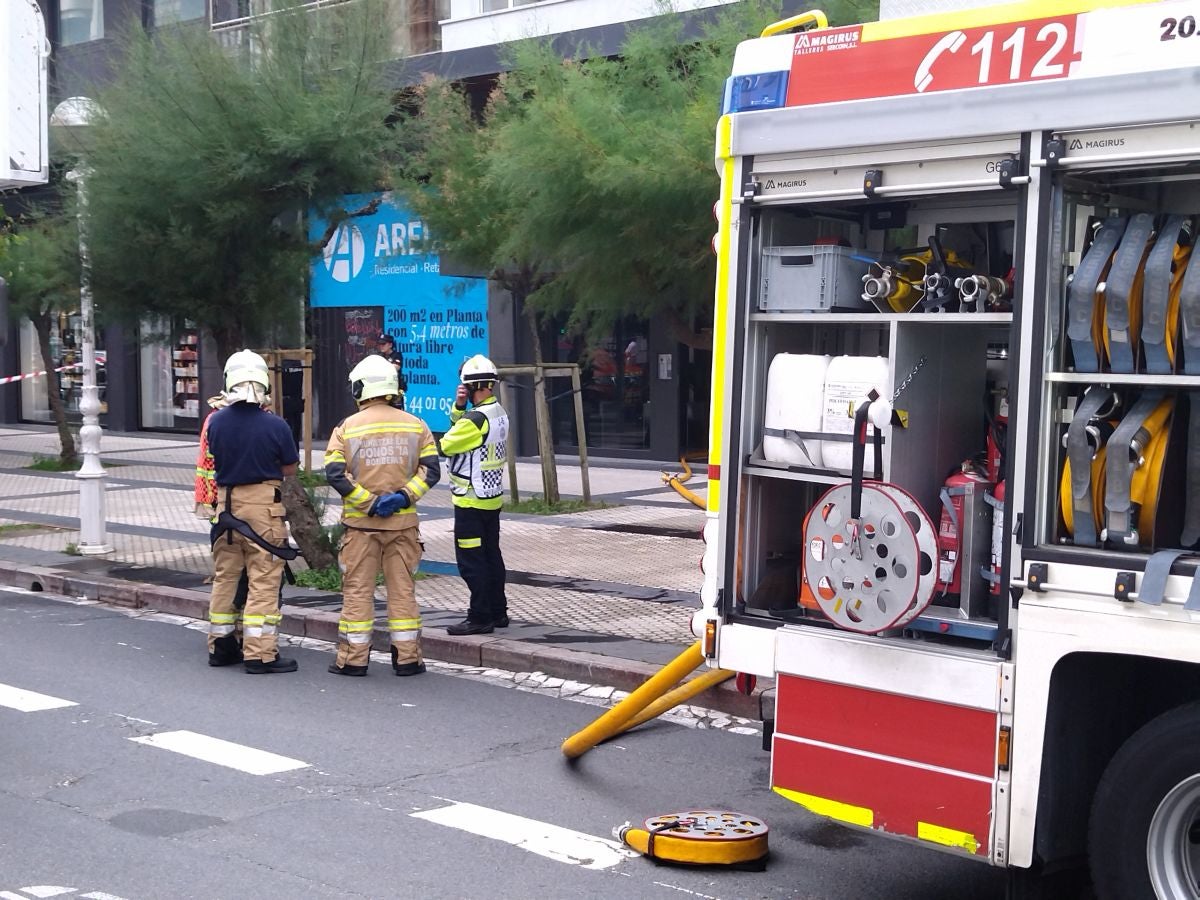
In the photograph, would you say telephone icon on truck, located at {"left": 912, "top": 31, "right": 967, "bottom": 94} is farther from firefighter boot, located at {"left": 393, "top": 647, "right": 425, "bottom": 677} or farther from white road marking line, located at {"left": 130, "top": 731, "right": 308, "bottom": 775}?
firefighter boot, located at {"left": 393, "top": 647, "right": 425, "bottom": 677}

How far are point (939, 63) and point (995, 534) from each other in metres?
1.55

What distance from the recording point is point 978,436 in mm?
5156

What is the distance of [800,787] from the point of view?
4.87m

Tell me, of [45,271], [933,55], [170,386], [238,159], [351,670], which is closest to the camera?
[933,55]

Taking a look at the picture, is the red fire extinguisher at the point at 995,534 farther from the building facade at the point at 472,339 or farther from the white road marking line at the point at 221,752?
the building facade at the point at 472,339

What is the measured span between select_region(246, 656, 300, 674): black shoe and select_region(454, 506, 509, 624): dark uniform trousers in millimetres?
1291

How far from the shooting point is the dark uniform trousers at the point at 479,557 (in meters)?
9.55

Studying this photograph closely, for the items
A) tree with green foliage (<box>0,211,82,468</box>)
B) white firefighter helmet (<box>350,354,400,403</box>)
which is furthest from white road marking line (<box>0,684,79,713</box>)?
tree with green foliage (<box>0,211,82,468</box>)

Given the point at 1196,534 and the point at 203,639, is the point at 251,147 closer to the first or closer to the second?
the point at 203,639

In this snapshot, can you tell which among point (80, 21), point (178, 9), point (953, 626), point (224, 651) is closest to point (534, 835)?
point (953, 626)

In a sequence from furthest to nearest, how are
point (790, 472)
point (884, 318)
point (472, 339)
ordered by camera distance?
1. point (472, 339)
2. point (790, 472)
3. point (884, 318)

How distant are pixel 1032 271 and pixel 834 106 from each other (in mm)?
945

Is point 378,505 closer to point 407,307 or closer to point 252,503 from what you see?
point 252,503

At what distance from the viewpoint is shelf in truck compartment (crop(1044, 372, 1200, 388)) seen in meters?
4.08
